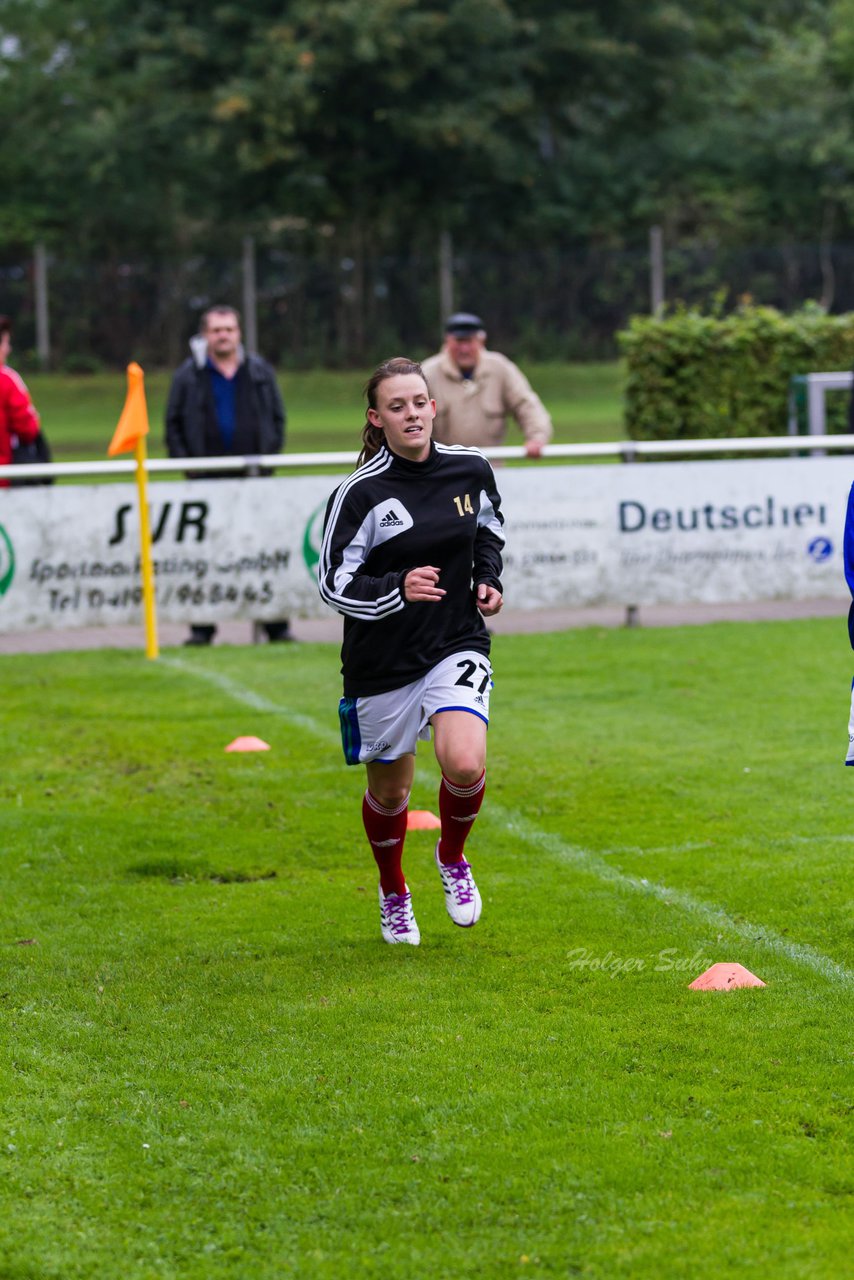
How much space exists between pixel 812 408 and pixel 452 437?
645 centimetres

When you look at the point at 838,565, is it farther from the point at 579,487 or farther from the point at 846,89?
the point at 846,89

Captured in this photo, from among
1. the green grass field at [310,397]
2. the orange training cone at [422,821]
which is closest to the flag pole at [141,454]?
the orange training cone at [422,821]

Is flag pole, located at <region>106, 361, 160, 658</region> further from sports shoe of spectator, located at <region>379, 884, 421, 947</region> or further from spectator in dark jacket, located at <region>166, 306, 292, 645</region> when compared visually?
sports shoe of spectator, located at <region>379, 884, 421, 947</region>

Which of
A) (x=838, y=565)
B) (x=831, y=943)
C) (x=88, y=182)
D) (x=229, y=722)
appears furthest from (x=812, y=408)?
(x=88, y=182)

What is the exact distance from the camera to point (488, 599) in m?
5.49

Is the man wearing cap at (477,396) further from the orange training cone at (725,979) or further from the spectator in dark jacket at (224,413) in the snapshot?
the orange training cone at (725,979)

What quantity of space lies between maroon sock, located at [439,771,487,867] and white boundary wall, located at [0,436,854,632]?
263 inches

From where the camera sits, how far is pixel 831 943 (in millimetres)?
5645

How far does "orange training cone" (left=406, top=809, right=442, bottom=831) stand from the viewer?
7492mm

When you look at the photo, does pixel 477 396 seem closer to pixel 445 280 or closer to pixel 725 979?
pixel 725 979

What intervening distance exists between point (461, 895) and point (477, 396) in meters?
6.87

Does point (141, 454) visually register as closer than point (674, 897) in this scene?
No

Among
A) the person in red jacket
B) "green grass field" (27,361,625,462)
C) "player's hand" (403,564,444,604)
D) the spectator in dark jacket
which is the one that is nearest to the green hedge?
the spectator in dark jacket

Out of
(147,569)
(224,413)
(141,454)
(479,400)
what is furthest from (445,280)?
(141,454)
